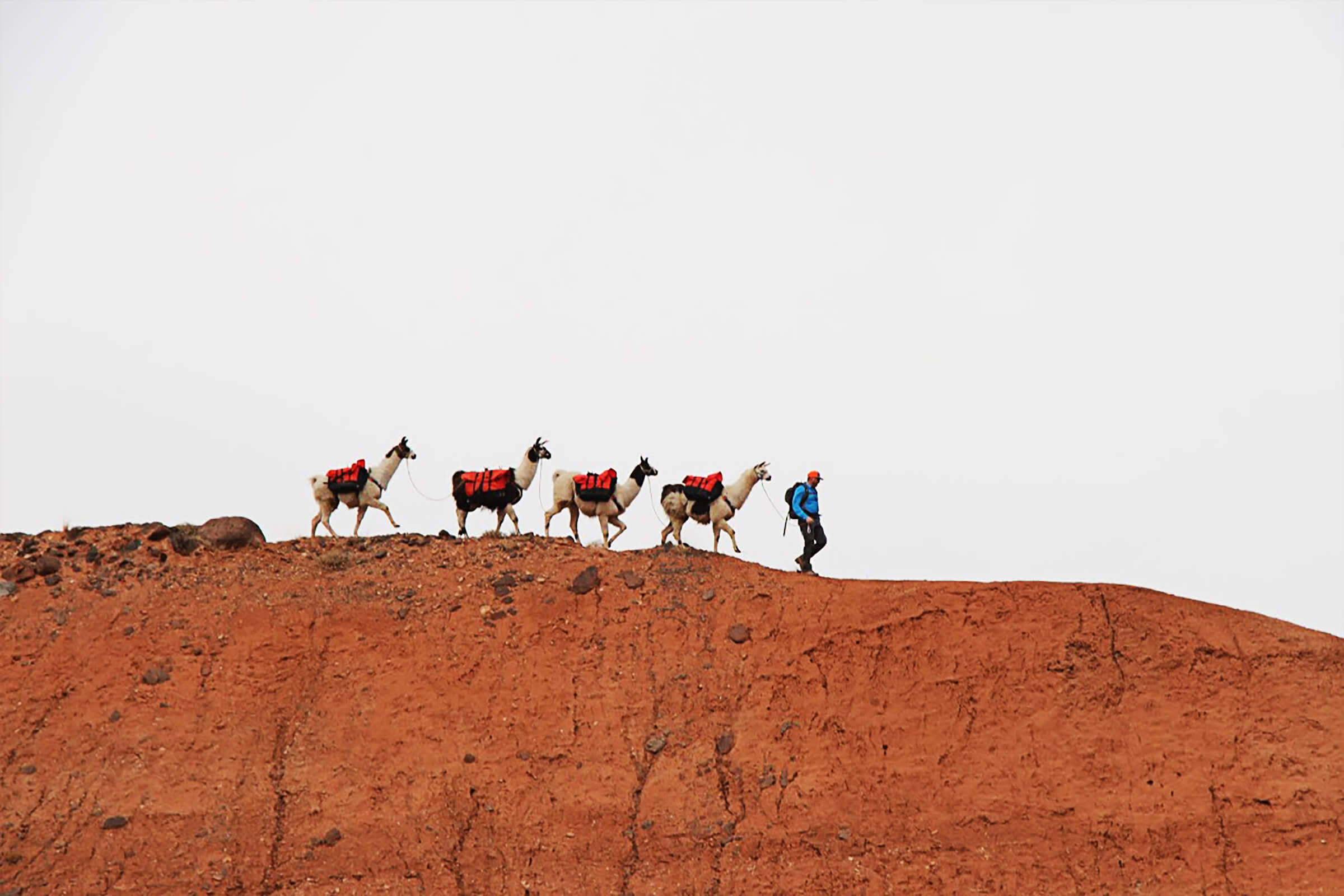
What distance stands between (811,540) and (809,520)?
1.36 feet

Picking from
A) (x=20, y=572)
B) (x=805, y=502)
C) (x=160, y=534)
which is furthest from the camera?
(x=160, y=534)

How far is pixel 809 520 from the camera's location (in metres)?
23.8

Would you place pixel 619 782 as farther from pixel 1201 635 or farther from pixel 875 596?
pixel 1201 635

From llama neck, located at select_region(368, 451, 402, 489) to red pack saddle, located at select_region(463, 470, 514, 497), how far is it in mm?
1724


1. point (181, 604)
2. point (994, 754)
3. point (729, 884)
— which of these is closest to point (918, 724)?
point (994, 754)

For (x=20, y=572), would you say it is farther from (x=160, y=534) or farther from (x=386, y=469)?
(x=386, y=469)

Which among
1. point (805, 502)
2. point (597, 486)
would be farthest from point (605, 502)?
point (805, 502)

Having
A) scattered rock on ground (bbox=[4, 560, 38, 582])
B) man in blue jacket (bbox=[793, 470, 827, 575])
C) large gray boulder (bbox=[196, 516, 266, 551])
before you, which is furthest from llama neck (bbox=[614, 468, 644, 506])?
scattered rock on ground (bbox=[4, 560, 38, 582])

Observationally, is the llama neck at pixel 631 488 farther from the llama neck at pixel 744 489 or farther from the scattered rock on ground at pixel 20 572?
the scattered rock on ground at pixel 20 572

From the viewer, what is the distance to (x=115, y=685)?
21.2 meters

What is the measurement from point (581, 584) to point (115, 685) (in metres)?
7.71

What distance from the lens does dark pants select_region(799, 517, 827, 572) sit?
78.4 feet

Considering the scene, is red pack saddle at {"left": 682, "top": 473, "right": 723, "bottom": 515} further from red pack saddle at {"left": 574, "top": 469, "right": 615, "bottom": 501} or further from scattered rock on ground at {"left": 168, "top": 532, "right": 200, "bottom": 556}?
scattered rock on ground at {"left": 168, "top": 532, "right": 200, "bottom": 556}

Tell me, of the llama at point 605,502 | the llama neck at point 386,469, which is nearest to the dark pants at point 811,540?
the llama at point 605,502
